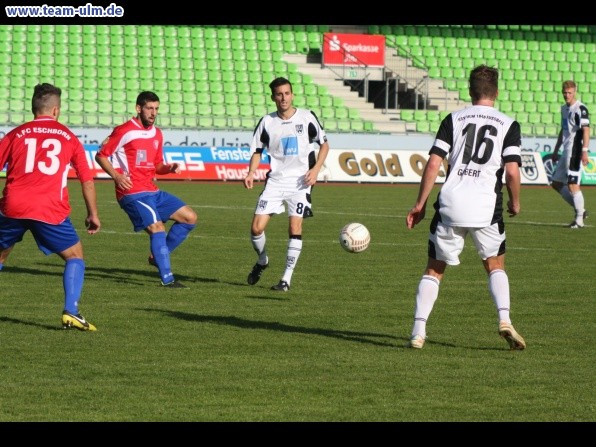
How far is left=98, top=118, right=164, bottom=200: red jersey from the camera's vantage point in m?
12.2

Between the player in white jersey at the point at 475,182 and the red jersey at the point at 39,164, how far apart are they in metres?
2.70

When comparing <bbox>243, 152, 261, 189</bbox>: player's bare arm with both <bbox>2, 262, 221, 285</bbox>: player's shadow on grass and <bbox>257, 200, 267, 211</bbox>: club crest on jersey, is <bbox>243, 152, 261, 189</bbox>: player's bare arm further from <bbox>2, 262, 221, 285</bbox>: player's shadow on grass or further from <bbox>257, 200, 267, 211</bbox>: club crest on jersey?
<bbox>2, 262, 221, 285</bbox>: player's shadow on grass

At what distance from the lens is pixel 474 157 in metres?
7.98

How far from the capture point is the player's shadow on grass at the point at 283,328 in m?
8.73

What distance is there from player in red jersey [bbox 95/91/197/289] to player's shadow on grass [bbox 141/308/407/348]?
2268 millimetres

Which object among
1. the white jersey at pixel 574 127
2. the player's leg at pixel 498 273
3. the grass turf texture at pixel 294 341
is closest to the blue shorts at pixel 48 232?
the grass turf texture at pixel 294 341

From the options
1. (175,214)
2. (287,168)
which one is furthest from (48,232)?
(287,168)

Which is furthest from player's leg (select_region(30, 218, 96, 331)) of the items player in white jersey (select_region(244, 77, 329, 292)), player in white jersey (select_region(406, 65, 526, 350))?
player in white jersey (select_region(244, 77, 329, 292))

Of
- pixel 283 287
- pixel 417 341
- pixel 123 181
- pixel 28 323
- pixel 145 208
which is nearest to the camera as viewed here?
pixel 417 341

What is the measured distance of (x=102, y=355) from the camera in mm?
7844

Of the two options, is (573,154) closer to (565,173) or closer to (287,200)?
(565,173)

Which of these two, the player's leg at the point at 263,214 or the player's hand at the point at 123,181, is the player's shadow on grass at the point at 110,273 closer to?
the player's leg at the point at 263,214

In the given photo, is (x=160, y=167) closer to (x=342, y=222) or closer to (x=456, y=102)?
(x=342, y=222)

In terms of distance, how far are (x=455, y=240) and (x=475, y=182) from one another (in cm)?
44
